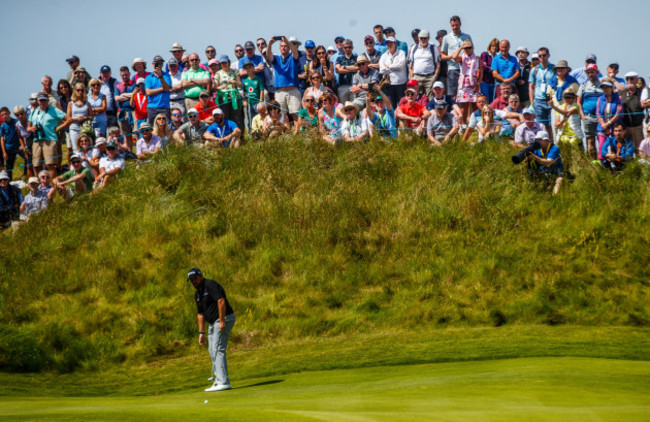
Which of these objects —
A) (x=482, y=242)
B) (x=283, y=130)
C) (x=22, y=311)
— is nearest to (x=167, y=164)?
(x=283, y=130)

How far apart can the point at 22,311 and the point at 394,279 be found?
862 cm

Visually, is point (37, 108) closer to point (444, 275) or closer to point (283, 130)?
point (283, 130)

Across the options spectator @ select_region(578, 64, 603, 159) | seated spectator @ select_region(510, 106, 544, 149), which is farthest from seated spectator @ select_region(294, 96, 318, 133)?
spectator @ select_region(578, 64, 603, 159)

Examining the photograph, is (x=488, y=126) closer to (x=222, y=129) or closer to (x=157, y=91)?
(x=222, y=129)

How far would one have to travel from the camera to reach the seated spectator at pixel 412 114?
2172 centimetres

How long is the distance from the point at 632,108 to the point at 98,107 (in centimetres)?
1462

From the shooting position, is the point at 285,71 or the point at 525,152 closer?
the point at 525,152

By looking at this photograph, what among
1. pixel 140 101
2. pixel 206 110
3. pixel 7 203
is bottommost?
pixel 7 203

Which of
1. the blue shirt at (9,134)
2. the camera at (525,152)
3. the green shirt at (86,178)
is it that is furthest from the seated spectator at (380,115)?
the blue shirt at (9,134)

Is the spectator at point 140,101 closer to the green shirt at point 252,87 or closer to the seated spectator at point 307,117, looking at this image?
the green shirt at point 252,87

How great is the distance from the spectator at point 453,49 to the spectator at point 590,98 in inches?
146

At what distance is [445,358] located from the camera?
1398 cm

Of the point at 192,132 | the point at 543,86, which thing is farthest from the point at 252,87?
the point at 543,86

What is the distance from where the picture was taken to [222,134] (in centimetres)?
2244
